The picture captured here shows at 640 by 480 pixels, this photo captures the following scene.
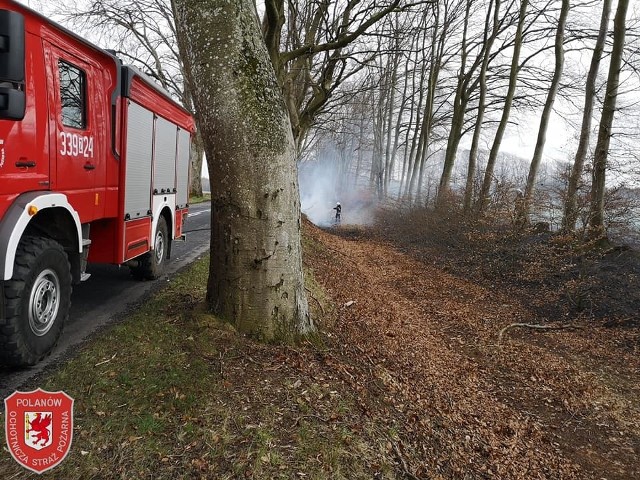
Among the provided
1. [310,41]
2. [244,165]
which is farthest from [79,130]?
[310,41]

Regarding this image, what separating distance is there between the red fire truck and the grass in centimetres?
64

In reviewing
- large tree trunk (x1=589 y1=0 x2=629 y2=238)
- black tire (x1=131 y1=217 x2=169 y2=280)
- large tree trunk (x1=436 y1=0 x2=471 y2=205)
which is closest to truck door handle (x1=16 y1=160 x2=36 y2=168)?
black tire (x1=131 y1=217 x2=169 y2=280)

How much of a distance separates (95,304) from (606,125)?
38.5 feet

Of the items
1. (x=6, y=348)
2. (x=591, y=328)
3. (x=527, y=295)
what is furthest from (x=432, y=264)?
(x=6, y=348)

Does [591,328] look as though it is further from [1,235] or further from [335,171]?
[335,171]

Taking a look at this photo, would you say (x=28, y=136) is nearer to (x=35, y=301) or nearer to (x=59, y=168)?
(x=59, y=168)

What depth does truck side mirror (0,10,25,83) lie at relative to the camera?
2.86 metres

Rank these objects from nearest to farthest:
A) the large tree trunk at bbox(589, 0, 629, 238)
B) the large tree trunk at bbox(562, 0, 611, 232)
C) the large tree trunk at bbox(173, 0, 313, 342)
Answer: the large tree trunk at bbox(173, 0, 313, 342) < the large tree trunk at bbox(589, 0, 629, 238) < the large tree trunk at bbox(562, 0, 611, 232)

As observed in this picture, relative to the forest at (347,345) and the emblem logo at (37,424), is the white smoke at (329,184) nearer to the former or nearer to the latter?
the forest at (347,345)

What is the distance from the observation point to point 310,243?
12.2 m

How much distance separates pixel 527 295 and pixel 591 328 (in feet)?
7.55

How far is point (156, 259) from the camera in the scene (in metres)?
6.96

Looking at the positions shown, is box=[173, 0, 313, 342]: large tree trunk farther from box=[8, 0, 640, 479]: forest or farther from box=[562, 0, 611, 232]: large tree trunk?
box=[562, 0, 611, 232]: large tree trunk

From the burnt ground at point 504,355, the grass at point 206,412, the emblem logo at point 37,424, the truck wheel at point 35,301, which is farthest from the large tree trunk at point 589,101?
the emblem logo at point 37,424
